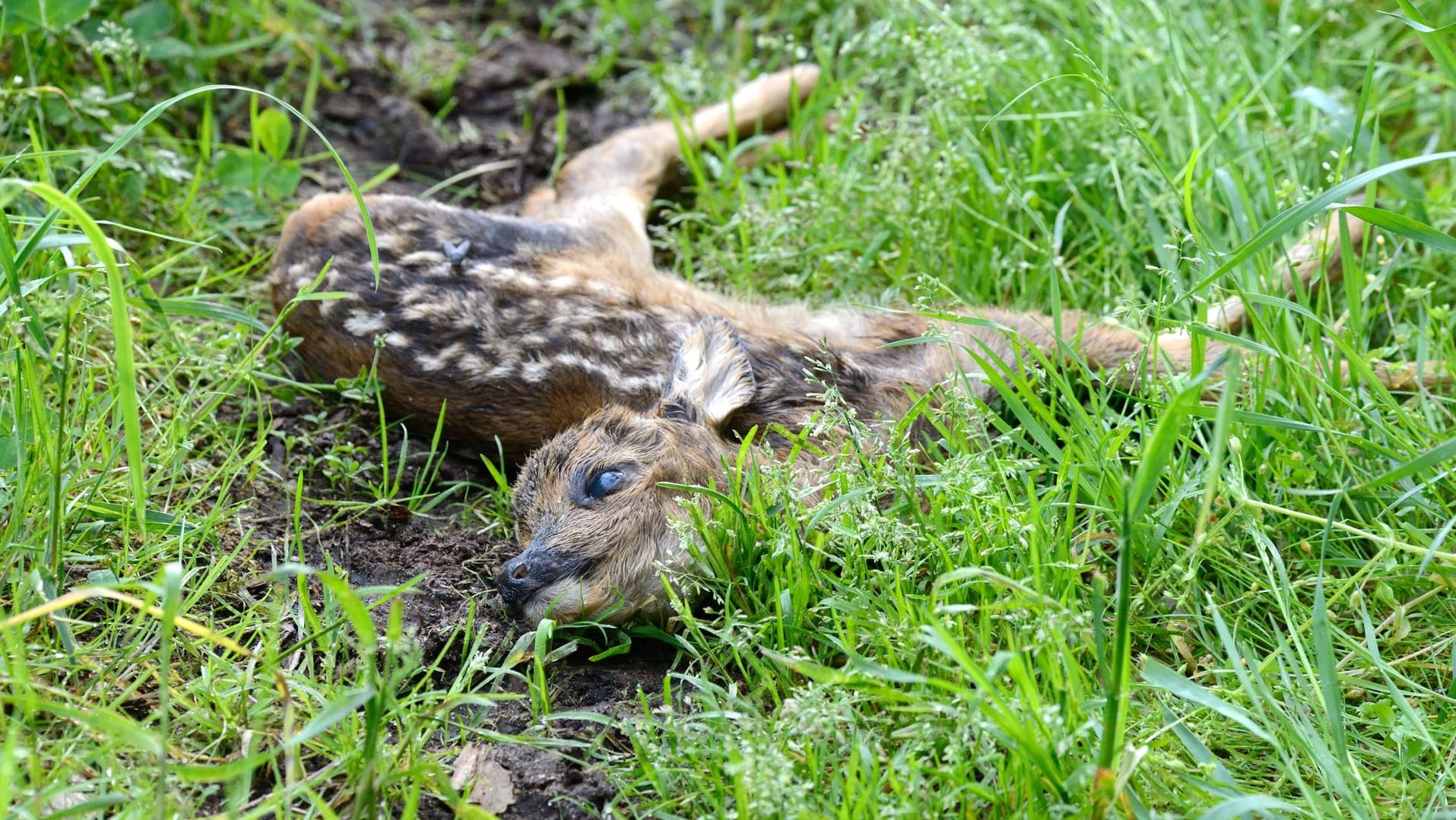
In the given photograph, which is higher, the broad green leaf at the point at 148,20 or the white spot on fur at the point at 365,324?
the broad green leaf at the point at 148,20

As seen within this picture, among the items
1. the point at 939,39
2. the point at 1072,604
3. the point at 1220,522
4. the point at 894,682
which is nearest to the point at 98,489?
the point at 894,682

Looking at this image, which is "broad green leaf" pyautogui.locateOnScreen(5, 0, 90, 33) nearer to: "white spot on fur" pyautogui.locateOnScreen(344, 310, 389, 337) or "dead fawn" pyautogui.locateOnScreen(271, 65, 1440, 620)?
"dead fawn" pyautogui.locateOnScreen(271, 65, 1440, 620)

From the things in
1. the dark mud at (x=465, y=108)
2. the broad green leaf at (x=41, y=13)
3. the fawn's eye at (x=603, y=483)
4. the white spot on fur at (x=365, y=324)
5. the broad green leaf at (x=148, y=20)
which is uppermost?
the broad green leaf at (x=41, y=13)

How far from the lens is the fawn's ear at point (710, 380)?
4277mm

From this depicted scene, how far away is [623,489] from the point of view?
402 centimetres

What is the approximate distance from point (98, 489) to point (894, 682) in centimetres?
234

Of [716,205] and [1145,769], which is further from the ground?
[716,205]

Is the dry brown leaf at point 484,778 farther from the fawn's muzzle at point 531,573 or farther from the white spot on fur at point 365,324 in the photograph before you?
the white spot on fur at point 365,324

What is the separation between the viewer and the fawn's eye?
4.04 m

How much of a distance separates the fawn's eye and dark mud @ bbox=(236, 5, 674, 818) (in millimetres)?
357

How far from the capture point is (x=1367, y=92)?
3.98 m

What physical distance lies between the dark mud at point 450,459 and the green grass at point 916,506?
9 centimetres

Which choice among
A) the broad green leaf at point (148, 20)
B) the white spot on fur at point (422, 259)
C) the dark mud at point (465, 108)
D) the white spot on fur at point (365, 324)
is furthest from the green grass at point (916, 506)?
the dark mud at point (465, 108)

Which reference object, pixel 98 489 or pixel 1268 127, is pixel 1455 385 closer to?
pixel 1268 127
